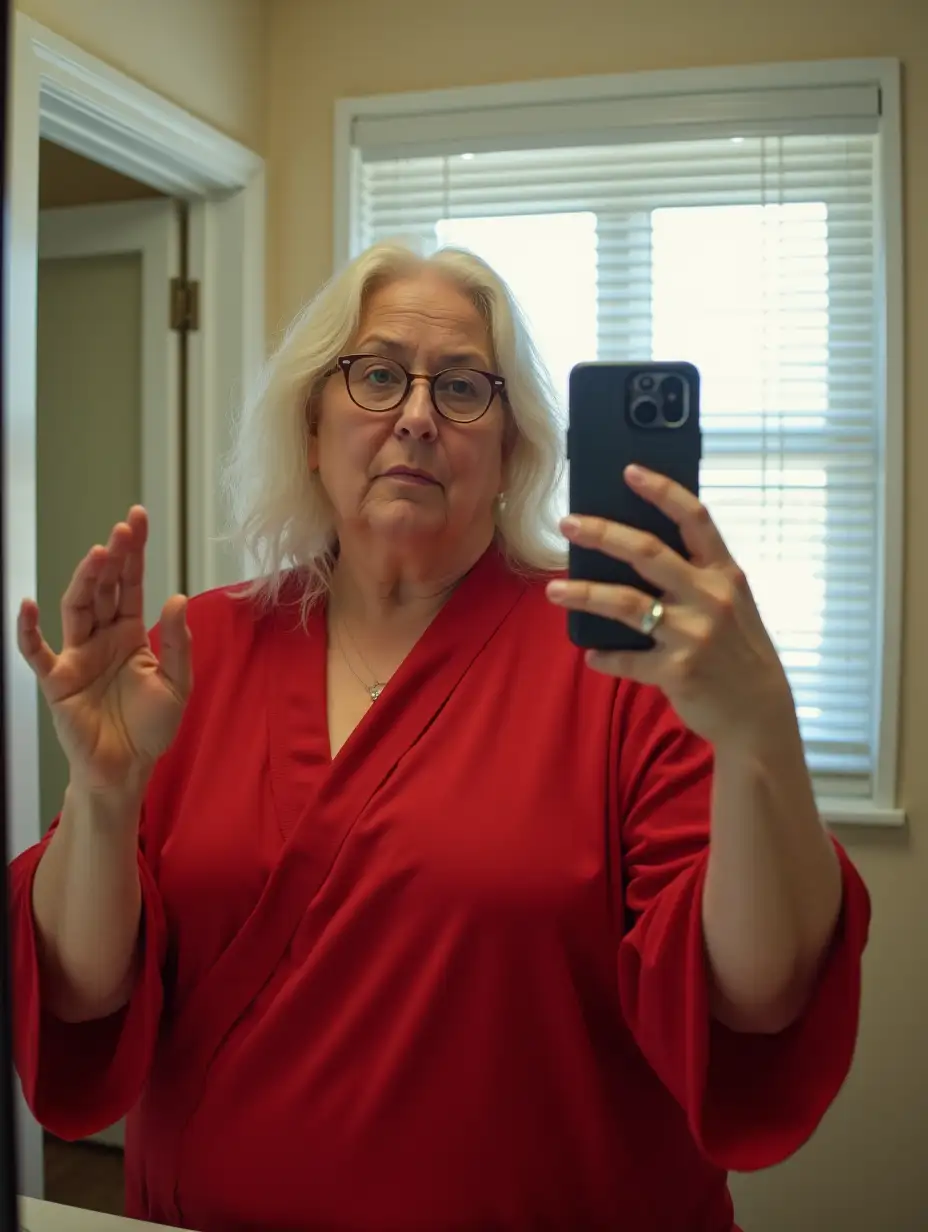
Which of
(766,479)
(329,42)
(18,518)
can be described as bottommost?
(18,518)

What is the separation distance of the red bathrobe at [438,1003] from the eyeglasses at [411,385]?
27cm

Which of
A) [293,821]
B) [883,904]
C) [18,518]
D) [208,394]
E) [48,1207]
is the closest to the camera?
[48,1207]

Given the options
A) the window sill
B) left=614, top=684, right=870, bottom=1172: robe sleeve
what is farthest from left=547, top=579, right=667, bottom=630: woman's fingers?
the window sill

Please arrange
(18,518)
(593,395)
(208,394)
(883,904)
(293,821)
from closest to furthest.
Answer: (593,395) < (293,821) < (18,518) < (883,904) < (208,394)

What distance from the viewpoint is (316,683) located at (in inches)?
38.8

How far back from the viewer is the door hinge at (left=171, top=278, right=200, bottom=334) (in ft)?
6.63

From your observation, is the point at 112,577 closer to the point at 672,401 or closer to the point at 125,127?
the point at 672,401

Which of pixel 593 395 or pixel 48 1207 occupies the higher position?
pixel 593 395

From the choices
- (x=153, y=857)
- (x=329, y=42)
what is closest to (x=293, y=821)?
(x=153, y=857)

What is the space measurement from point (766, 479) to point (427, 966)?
1.38 metres

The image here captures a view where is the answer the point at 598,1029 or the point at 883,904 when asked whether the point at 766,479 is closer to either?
the point at 883,904

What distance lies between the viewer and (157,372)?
6.68ft

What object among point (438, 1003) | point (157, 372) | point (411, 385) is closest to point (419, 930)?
point (438, 1003)

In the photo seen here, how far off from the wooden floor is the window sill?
1530mm
